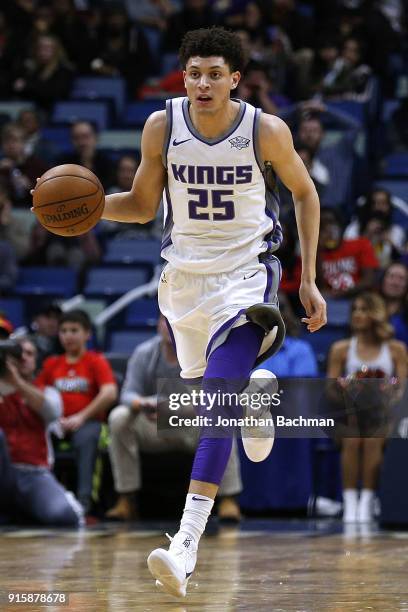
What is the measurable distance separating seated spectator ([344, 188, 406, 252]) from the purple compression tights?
5807 mm

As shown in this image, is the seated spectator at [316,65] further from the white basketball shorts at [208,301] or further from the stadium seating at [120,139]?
the white basketball shorts at [208,301]

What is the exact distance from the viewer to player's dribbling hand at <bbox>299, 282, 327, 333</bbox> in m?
4.97

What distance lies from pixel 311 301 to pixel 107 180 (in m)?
7.01

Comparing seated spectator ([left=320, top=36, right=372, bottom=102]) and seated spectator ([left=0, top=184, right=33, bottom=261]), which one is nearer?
seated spectator ([left=0, top=184, right=33, bottom=261])

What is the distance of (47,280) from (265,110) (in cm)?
260

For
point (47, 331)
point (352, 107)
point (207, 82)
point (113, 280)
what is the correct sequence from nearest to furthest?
point (207, 82)
point (47, 331)
point (113, 280)
point (352, 107)

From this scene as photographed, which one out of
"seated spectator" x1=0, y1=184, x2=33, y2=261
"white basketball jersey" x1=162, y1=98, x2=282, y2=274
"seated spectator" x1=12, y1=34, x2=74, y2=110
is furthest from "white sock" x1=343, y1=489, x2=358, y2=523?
"seated spectator" x1=12, y1=34, x2=74, y2=110

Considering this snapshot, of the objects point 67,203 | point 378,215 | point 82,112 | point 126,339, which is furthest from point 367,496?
point 82,112

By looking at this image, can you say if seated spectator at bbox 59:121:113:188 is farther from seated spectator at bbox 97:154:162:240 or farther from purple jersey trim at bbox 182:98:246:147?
purple jersey trim at bbox 182:98:246:147

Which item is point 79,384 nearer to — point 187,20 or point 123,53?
point 123,53

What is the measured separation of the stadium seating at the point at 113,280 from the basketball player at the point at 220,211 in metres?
5.48

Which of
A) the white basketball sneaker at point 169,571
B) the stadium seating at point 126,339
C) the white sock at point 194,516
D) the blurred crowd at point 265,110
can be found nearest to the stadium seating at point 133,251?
the blurred crowd at point 265,110

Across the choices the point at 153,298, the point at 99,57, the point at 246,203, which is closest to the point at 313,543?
the point at 246,203

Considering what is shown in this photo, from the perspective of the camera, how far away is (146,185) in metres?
5.18
